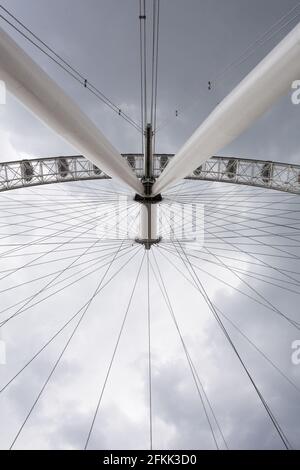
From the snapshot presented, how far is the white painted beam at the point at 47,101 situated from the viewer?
10.5 feet

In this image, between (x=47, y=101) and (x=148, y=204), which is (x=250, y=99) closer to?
(x=47, y=101)

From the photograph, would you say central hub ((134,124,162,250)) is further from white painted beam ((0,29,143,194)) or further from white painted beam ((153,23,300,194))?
white painted beam ((153,23,300,194))

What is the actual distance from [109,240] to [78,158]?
765 cm

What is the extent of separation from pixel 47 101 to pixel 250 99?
2.70 meters

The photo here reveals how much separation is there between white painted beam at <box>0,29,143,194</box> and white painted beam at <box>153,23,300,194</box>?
5.57ft

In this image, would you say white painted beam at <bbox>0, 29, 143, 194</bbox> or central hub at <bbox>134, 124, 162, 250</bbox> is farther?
central hub at <bbox>134, 124, 162, 250</bbox>

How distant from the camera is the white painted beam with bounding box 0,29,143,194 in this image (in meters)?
3.20

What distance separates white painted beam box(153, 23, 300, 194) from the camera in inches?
123

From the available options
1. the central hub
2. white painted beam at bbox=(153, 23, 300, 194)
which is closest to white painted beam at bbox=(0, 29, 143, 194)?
white painted beam at bbox=(153, 23, 300, 194)

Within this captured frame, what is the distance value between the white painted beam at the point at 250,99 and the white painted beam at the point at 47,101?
170 cm

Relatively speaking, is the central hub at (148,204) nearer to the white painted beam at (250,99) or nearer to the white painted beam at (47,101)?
the white painted beam at (47,101)

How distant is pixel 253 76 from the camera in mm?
3531
